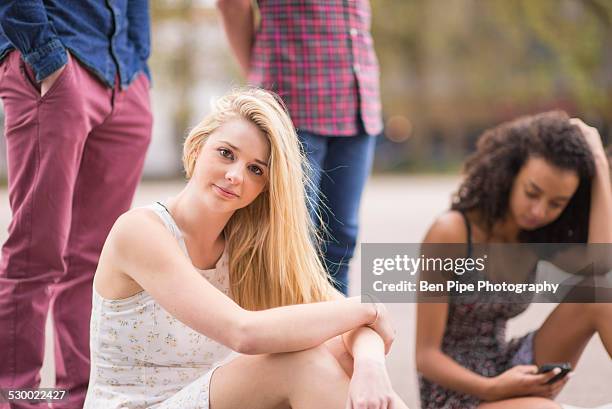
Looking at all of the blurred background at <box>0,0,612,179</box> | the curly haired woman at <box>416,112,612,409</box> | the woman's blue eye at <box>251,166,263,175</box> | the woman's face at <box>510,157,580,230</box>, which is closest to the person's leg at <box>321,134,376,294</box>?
the curly haired woman at <box>416,112,612,409</box>

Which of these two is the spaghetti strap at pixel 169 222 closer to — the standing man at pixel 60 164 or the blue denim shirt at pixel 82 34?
the standing man at pixel 60 164

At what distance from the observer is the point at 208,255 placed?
2.14 m

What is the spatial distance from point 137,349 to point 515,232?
1330mm

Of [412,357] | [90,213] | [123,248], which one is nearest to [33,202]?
[90,213]

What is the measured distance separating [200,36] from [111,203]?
16.9 meters

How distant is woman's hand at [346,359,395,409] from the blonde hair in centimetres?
35

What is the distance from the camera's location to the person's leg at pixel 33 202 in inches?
86.2

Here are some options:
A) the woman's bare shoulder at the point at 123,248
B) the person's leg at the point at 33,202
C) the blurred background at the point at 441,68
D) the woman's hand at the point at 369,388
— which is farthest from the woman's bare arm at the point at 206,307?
the blurred background at the point at 441,68

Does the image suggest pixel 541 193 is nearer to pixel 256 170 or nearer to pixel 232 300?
pixel 256 170

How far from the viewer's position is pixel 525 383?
2.36 m

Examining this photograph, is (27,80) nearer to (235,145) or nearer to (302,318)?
(235,145)

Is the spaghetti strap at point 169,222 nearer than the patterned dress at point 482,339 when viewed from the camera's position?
Yes

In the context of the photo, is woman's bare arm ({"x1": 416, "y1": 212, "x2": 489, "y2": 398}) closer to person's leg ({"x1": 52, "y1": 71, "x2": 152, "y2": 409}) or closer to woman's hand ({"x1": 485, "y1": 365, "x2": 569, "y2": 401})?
woman's hand ({"x1": 485, "y1": 365, "x2": 569, "y2": 401})

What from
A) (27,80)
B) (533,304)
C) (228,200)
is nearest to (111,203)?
(27,80)
